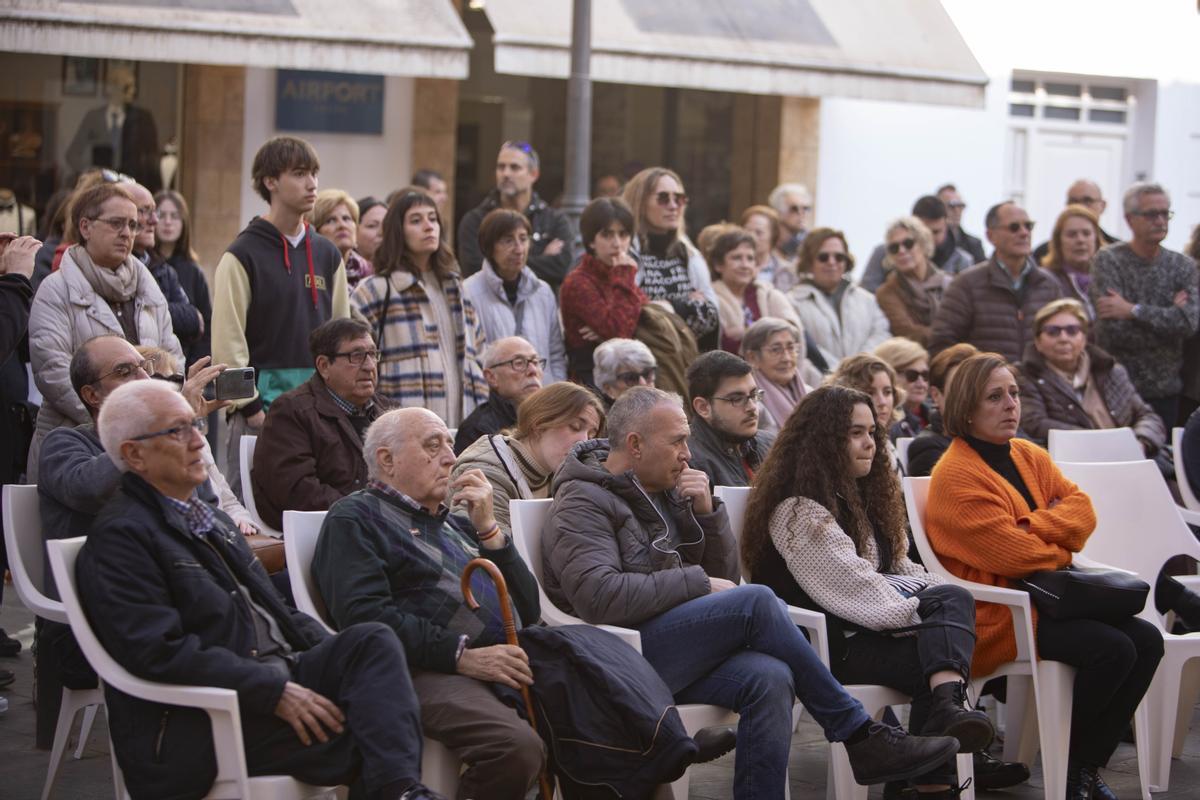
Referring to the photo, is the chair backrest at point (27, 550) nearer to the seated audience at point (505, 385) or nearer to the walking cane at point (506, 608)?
the walking cane at point (506, 608)

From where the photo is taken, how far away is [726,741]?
17.3 feet

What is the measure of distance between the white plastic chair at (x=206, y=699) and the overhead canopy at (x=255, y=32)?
650cm

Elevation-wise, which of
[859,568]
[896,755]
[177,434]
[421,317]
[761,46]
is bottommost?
[896,755]

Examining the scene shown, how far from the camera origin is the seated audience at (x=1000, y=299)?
9.71m

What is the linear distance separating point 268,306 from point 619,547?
259cm

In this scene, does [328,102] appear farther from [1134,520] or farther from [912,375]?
[1134,520]

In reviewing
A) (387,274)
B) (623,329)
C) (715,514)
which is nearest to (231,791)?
(715,514)

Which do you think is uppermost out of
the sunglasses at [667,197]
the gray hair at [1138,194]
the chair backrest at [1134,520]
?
the gray hair at [1138,194]

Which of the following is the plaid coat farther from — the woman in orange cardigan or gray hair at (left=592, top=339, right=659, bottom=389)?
the woman in orange cardigan

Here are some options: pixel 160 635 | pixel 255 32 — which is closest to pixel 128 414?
pixel 160 635

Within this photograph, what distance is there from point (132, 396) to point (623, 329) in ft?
12.9

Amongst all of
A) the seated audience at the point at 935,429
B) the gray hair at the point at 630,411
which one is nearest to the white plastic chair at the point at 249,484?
the gray hair at the point at 630,411

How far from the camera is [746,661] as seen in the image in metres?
5.25

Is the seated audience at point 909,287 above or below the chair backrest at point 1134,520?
above
